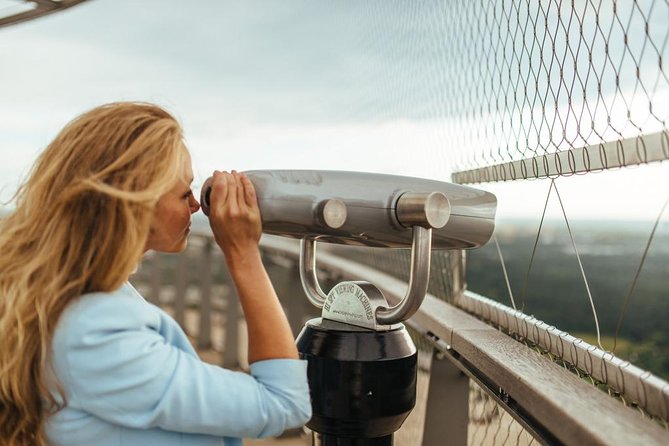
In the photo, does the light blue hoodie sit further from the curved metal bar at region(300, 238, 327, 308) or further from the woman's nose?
the curved metal bar at region(300, 238, 327, 308)

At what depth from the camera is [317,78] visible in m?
3.17

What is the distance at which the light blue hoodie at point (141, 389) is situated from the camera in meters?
0.77

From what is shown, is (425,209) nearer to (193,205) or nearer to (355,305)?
(355,305)

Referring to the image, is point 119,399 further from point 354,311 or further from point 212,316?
point 212,316

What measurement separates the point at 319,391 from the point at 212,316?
11.2 ft

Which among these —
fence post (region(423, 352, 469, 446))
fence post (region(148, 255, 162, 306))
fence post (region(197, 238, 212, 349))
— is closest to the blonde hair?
fence post (region(423, 352, 469, 446))

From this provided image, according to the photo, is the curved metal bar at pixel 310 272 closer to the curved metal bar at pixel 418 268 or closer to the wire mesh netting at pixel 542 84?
the curved metal bar at pixel 418 268

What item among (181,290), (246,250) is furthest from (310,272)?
(181,290)

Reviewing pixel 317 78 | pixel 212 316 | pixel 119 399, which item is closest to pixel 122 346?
pixel 119 399

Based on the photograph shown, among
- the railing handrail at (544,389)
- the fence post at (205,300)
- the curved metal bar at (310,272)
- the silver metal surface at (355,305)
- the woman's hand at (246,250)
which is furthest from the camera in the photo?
the fence post at (205,300)

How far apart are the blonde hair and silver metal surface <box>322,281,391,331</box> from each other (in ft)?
1.04

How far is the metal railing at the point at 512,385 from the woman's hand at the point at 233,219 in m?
0.40

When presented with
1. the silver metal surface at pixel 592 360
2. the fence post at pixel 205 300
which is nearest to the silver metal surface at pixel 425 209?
the silver metal surface at pixel 592 360

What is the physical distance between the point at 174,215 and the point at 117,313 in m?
0.19
